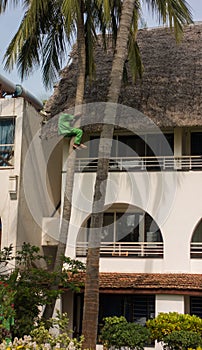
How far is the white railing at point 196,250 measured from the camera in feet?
57.5

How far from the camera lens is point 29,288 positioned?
1235 cm

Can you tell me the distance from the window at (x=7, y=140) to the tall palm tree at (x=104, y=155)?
5.45m

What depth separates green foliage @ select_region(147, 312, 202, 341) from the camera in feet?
47.7

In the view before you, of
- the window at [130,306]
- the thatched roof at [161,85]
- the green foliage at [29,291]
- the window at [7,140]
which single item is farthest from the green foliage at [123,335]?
the thatched roof at [161,85]

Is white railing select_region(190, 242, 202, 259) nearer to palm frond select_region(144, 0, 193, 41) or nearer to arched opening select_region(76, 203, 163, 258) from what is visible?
arched opening select_region(76, 203, 163, 258)

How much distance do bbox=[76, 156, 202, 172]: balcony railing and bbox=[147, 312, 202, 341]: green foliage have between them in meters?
4.73

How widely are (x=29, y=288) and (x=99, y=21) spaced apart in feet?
23.4

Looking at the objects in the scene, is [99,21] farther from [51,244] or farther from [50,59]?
[51,244]

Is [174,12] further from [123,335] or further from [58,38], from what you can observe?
[123,335]

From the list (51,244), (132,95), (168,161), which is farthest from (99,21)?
(51,244)

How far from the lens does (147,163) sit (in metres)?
18.8

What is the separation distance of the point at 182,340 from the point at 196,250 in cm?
499

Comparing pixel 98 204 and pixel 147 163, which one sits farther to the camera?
pixel 147 163

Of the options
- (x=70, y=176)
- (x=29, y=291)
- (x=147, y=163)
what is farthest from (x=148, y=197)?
(x=29, y=291)
